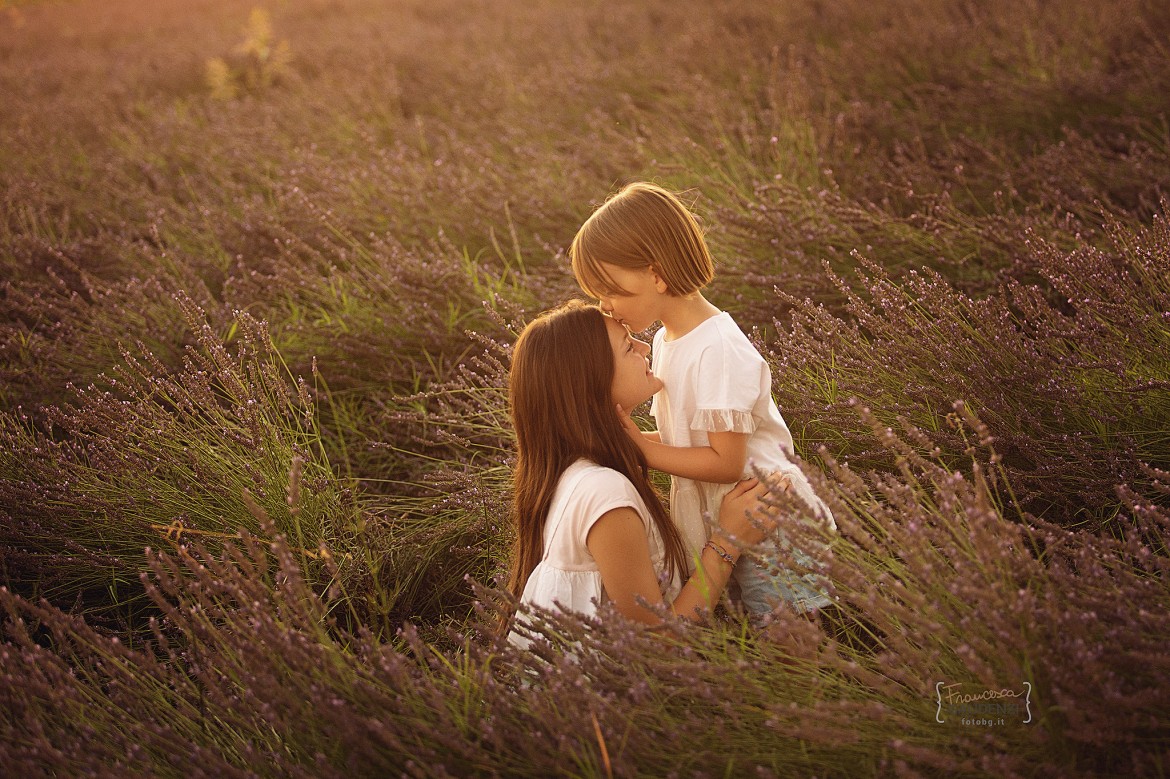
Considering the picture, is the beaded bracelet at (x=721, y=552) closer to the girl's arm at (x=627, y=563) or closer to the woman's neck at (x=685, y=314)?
the girl's arm at (x=627, y=563)

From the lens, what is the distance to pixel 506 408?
2488mm

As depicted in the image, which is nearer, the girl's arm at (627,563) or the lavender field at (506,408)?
the lavender field at (506,408)

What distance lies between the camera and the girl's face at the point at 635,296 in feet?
6.64

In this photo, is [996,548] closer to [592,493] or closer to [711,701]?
[711,701]

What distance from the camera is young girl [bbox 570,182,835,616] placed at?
1912 millimetres

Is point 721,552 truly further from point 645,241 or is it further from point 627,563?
point 645,241

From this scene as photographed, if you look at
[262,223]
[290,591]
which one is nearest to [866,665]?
[290,591]

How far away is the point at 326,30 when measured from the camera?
962 cm

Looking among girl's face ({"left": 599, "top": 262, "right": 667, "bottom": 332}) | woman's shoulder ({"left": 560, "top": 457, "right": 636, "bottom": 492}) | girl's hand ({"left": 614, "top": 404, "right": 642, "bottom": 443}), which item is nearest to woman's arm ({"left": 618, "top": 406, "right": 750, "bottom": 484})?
girl's hand ({"left": 614, "top": 404, "right": 642, "bottom": 443})

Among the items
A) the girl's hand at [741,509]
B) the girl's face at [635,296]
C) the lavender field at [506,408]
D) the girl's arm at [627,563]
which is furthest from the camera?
the girl's face at [635,296]

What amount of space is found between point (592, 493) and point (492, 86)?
4774 millimetres

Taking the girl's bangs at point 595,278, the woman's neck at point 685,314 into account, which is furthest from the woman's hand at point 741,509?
the girl's bangs at point 595,278

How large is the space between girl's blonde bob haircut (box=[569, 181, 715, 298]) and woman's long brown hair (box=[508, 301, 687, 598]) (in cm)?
13

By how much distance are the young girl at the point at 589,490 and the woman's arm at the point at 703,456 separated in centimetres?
3
